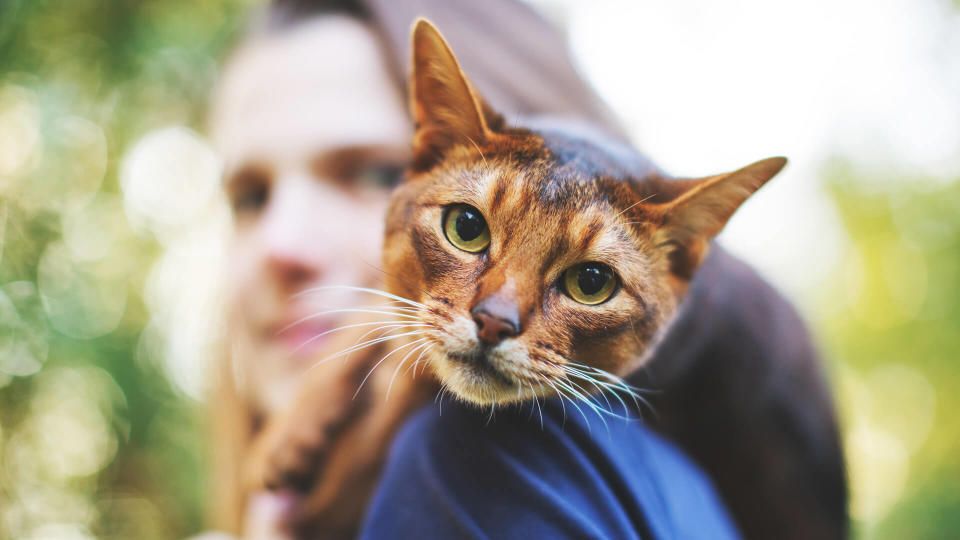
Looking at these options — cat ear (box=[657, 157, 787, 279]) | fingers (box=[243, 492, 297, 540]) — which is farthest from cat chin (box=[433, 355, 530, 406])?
fingers (box=[243, 492, 297, 540])

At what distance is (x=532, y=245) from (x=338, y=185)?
41.2 inches

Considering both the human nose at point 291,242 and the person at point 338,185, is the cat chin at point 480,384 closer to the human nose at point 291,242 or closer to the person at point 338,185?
the person at point 338,185

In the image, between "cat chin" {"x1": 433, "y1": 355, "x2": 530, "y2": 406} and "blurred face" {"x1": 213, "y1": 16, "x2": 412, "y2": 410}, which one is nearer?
"cat chin" {"x1": 433, "y1": 355, "x2": 530, "y2": 406}

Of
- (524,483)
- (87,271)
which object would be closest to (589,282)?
(524,483)

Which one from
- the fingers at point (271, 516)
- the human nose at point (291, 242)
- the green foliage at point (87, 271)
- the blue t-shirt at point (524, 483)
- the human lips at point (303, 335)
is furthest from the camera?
the green foliage at point (87, 271)

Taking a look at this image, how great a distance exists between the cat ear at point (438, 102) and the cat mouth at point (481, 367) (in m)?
0.37

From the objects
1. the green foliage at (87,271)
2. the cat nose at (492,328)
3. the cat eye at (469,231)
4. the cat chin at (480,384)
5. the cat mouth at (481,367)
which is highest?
the cat eye at (469,231)

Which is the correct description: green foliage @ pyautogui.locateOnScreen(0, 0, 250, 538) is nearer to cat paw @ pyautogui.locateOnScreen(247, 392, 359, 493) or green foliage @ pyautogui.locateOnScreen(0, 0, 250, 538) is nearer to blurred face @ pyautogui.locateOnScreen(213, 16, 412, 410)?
blurred face @ pyautogui.locateOnScreen(213, 16, 412, 410)

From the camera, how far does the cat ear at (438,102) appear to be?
0.87 m

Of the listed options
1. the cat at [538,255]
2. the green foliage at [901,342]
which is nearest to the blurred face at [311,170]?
the cat at [538,255]

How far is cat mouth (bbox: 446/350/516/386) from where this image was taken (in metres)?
0.83

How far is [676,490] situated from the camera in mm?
976

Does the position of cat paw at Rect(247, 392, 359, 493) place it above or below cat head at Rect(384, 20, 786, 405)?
below

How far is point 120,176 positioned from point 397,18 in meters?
2.48
